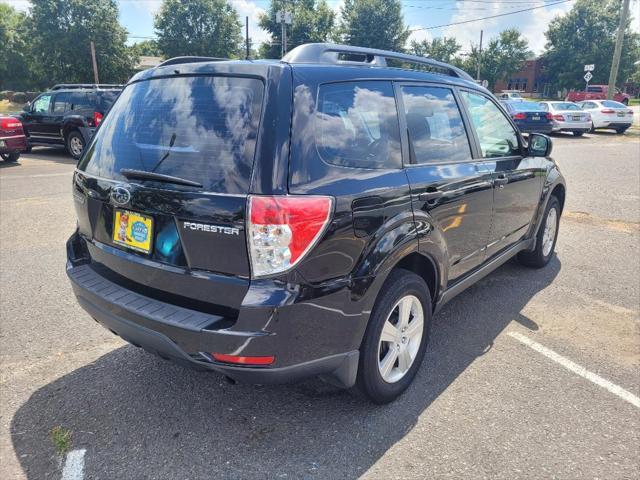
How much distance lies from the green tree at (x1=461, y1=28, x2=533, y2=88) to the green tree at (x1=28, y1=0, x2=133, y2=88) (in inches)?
1843

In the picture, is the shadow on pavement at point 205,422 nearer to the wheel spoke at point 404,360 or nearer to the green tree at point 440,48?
the wheel spoke at point 404,360

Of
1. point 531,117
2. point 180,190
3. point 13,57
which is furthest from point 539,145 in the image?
point 13,57

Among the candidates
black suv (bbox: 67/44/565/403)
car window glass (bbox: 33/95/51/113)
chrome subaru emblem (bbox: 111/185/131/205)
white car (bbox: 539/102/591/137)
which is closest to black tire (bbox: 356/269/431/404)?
black suv (bbox: 67/44/565/403)

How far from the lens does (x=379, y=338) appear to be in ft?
8.45

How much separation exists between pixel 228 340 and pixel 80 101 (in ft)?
41.9

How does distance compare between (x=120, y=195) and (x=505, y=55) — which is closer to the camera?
(x=120, y=195)

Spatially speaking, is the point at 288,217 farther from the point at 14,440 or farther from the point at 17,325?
the point at 17,325

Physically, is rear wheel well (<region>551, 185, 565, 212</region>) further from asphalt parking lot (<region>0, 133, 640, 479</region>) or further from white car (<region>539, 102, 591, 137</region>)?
white car (<region>539, 102, 591, 137</region>)

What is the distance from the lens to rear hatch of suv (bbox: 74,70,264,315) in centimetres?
215

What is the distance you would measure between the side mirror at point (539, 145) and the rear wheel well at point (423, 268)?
1987mm

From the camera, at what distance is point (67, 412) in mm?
2723

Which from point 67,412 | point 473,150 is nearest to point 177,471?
point 67,412

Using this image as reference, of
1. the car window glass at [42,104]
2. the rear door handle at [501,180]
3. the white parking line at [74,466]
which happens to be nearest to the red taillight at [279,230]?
the white parking line at [74,466]

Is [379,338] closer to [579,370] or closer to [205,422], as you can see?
[205,422]
